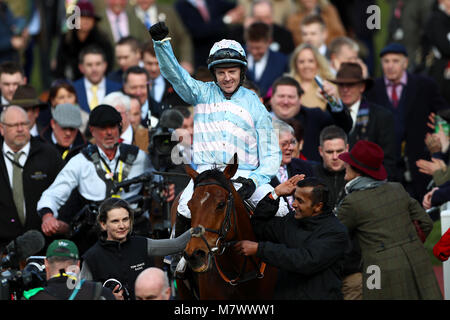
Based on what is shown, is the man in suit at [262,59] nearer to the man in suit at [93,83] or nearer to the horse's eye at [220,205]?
the man in suit at [93,83]

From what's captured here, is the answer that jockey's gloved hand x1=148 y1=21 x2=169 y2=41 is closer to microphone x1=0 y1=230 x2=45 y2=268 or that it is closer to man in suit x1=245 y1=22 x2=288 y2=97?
microphone x1=0 y1=230 x2=45 y2=268

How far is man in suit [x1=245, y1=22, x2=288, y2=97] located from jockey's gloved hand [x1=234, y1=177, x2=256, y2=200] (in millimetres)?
5920

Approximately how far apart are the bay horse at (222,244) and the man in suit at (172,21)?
8.06 metres

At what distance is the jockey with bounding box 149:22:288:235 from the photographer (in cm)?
909

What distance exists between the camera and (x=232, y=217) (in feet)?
27.8

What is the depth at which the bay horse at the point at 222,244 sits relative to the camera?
26.5 ft

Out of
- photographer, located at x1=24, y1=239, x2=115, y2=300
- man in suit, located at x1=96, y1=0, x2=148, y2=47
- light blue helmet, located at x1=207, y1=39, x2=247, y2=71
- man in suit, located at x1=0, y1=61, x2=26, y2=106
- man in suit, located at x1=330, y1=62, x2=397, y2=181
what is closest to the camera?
photographer, located at x1=24, y1=239, x2=115, y2=300

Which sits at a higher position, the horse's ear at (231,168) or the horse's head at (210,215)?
the horse's ear at (231,168)

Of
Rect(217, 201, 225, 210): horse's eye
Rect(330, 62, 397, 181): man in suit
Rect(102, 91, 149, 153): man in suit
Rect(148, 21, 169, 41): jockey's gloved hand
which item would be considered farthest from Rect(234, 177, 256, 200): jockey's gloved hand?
Rect(330, 62, 397, 181): man in suit

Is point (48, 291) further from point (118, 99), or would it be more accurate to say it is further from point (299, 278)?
point (118, 99)

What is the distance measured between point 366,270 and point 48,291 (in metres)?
2.92

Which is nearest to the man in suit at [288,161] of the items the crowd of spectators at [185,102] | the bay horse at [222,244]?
the crowd of spectators at [185,102]

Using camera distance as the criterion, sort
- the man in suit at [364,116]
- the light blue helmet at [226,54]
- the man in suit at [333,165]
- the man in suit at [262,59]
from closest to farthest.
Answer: the light blue helmet at [226,54]
the man in suit at [333,165]
the man in suit at [364,116]
the man in suit at [262,59]

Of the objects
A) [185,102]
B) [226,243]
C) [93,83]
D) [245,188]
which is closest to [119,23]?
[93,83]
